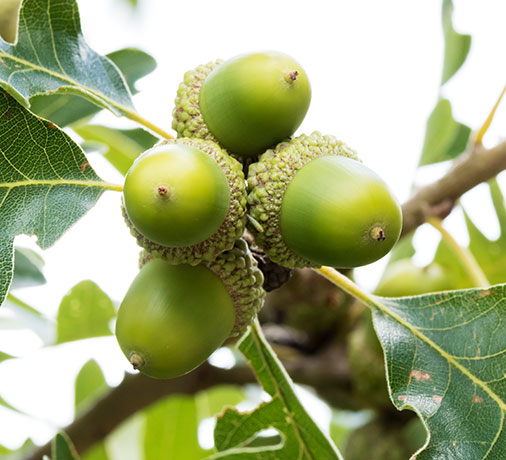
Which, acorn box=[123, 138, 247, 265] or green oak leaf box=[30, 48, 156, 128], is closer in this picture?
acorn box=[123, 138, 247, 265]

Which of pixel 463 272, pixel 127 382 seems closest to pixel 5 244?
pixel 127 382

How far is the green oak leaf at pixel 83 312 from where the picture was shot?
2.03 meters

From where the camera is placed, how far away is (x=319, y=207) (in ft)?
3.51

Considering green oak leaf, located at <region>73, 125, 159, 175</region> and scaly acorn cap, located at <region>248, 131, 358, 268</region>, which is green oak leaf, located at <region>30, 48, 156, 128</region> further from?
scaly acorn cap, located at <region>248, 131, 358, 268</region>

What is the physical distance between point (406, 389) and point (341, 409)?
3.64 feet

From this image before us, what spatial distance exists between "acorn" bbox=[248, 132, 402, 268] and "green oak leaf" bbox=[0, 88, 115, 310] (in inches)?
11.3

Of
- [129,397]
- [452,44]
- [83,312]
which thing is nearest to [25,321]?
[83,312]

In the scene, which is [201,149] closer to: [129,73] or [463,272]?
[129,73]

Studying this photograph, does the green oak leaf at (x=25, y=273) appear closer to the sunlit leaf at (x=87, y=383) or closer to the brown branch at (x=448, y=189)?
the sunlit leaf at (x=87, y=383)

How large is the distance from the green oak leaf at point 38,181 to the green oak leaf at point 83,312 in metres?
0.87

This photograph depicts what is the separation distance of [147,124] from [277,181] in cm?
33

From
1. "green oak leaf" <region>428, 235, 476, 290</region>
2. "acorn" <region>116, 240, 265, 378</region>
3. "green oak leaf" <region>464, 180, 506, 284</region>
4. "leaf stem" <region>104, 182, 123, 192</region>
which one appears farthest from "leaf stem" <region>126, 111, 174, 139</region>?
"green oak leaf" <region>464, 180, 506, 284</region>

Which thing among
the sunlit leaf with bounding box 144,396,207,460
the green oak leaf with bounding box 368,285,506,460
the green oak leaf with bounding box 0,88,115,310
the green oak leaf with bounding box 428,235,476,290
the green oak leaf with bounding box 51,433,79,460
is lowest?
the sunlit leaf with bounding box 144,396,207,460

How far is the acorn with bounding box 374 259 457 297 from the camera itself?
1.94 metres
